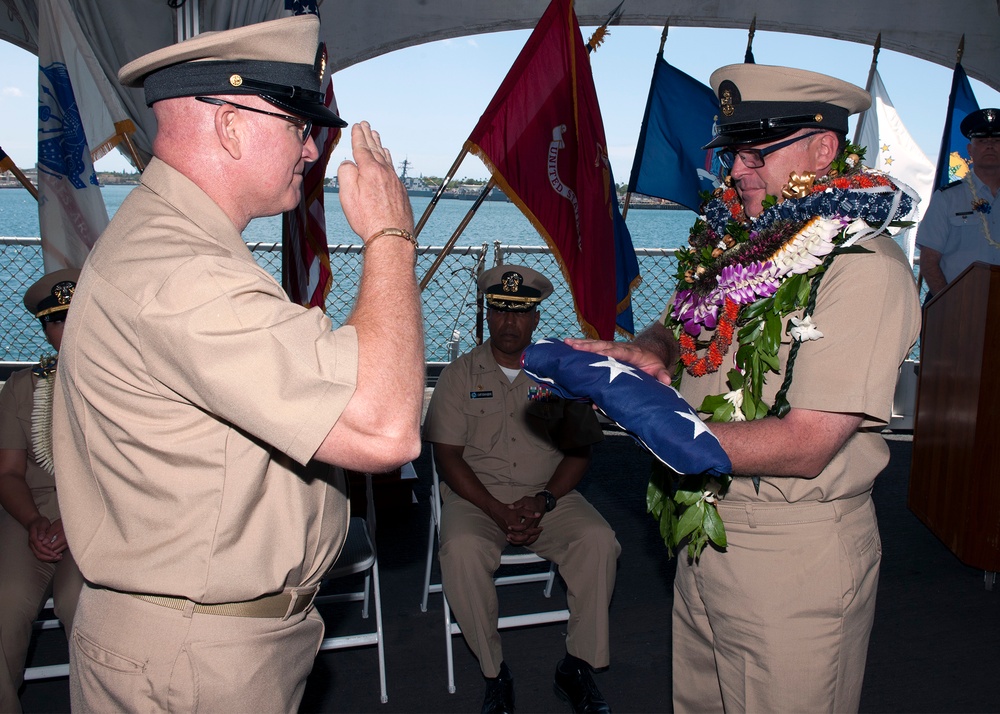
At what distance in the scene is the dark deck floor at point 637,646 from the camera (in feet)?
10.3

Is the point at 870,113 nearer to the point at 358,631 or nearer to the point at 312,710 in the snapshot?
the point at 358,631

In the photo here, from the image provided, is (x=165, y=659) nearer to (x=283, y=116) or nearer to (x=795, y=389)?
→ (x=283, y=116)

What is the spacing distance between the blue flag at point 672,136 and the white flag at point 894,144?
2.27m

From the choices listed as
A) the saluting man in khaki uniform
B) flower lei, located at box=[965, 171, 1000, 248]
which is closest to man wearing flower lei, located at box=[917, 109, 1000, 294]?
flower lei, located at box=[965, 171, 1000, 248]

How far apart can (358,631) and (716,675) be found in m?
1.99

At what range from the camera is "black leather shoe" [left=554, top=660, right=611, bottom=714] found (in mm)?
3033

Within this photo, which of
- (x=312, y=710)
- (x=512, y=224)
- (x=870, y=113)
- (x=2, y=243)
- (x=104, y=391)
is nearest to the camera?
(x=104, y=391)

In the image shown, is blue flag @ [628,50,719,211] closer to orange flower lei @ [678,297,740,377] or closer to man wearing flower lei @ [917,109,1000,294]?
man wearing flower lei @ [917,109,1000,294]

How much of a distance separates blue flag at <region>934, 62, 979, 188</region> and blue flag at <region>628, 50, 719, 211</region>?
2018 mm

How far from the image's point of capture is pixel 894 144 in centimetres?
685

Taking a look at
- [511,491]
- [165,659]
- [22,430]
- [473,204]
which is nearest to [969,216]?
[473,204]

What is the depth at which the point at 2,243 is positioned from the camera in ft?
24.8

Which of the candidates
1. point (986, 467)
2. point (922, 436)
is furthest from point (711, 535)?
point (922, 436)

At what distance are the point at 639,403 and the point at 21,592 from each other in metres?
2.52
